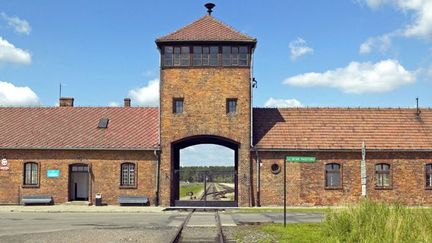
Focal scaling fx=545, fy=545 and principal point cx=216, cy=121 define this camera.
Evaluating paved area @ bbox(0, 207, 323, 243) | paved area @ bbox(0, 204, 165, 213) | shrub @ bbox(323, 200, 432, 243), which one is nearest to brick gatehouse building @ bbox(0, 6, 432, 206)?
paved area @ bbox(0, 204, 165, 213)

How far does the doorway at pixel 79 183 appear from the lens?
31.8m

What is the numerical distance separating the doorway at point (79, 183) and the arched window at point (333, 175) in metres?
13.8

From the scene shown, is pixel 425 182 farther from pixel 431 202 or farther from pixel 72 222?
pixel 72 222

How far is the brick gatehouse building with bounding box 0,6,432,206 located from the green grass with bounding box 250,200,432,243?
1429cm

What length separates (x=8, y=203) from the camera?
31.5 m

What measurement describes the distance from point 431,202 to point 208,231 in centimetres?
1846

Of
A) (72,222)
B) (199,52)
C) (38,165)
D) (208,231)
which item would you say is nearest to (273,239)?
(208,231)

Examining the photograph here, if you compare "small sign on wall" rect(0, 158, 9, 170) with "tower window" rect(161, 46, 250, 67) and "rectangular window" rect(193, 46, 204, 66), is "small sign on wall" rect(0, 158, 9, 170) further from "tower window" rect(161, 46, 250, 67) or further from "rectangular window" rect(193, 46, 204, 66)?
"rectangular window" rect(193, 46, 204, 66)

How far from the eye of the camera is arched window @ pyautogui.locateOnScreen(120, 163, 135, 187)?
1230 inches

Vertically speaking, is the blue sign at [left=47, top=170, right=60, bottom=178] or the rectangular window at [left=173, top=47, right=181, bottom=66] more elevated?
the rectangular window at [left=173, top=47, right=181, bottom=66]

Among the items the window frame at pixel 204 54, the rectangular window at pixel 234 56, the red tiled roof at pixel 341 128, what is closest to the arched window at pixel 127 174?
the window frame at pixel 204 54

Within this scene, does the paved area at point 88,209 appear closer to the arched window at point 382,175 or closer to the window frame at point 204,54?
the window frame at point 204,54

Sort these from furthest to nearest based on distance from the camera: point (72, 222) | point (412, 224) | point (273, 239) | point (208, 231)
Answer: point (72, 222) → point (208, 231) → point (273, 239) → point (412, 224)

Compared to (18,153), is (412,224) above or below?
below
